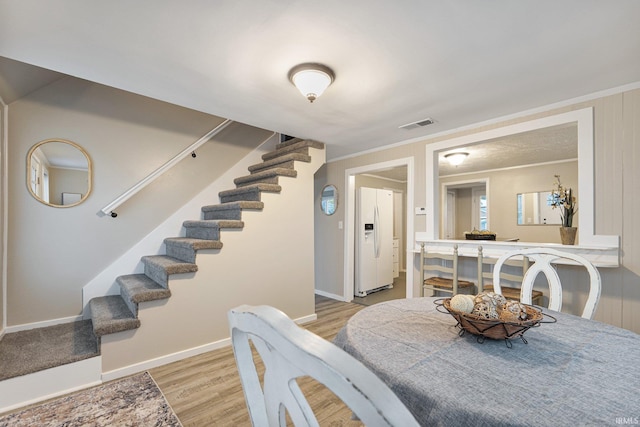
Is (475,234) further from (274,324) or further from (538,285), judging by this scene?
(274,324)

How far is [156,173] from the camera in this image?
291 cm

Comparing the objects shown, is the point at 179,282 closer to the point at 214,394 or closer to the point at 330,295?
the point at 214,394

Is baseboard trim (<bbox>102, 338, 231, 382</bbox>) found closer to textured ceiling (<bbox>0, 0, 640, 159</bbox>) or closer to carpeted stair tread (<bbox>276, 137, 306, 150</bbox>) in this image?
textured ceiling (<bbox>0, 0, 640, 159</bbox>)

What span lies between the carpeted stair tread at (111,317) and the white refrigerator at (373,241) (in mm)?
3102

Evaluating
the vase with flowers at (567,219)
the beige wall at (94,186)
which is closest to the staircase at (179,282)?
the beige wall at (94,186)

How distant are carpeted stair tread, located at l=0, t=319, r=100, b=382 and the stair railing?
108 centimetres

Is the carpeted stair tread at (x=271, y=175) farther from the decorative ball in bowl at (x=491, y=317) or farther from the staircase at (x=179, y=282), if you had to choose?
the decorative ball in bowl at (x=491, y=317)

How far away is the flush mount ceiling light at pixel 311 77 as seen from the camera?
1895 millimetres

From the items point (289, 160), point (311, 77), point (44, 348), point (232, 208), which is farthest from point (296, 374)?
point (289, 160)

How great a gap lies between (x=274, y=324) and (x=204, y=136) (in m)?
3.43

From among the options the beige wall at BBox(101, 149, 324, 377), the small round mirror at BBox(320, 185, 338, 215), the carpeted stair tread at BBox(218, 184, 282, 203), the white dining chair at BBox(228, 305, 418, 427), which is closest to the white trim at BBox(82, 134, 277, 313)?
the carpeted stair tread at BBox(218, 184, 282, 203)

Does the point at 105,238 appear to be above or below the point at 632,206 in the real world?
below

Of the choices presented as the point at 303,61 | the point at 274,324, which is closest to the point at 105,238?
the point at 303,61

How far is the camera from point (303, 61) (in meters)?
1.85
